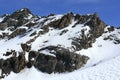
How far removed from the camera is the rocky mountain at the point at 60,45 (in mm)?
82938

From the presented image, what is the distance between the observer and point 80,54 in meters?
87.9

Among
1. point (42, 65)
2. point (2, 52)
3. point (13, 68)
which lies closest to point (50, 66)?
point (42, 65)

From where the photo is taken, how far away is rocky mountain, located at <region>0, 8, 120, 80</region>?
272ft

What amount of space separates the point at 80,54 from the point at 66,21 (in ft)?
76.6

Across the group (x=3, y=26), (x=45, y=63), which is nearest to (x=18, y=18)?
(x=3, y=26)

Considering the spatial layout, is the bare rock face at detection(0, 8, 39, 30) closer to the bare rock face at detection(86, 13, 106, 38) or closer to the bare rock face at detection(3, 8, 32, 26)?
the bare rock face at detection(3, 8, 32, 26)

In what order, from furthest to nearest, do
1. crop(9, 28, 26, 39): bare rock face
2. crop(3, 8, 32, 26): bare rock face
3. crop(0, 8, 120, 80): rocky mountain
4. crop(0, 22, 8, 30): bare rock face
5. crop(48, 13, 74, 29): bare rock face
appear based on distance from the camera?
crop(3, 8, 32, 26): bare rock face < crop(0, 22, 8, 30): bare rock face < crop(9, 28, 26, 39): bare rock face < crop(48, 13, 74, 29): bare rock face < crop(0, 8, 120, 80): rocky mountain

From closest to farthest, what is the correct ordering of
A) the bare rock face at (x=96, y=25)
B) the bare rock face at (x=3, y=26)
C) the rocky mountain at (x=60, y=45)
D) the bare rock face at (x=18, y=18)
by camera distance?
the rocky mountain at (x=60, y=45) → the bare rock face at (x=96, y=25) → the bare rock face at (x=3, y=26) → the bare rock face at (x=18, y=18)

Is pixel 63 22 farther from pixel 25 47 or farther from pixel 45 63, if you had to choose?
pixel 45 63

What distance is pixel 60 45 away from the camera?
91.6 m

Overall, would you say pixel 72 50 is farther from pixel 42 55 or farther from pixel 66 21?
pixel 66 21

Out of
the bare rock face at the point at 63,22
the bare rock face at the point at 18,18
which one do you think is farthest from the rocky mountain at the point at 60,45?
the bare rock face at the point at 18,18

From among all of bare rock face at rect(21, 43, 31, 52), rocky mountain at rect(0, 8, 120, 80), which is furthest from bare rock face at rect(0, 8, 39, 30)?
bare rock face at rect(21, 43, 31, 52)

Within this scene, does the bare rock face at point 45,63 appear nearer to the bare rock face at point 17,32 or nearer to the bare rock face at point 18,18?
the bare rock face at point 17,32
